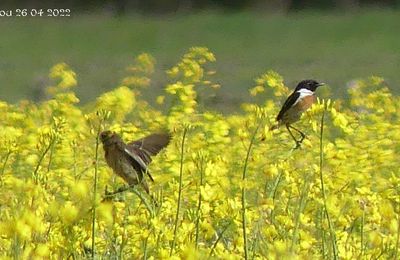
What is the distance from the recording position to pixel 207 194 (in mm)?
4234

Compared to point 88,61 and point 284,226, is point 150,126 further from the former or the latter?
point 88,61

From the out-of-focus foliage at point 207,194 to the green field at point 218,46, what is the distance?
10112 millimetres

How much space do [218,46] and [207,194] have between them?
22989mm

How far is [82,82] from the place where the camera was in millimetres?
19266

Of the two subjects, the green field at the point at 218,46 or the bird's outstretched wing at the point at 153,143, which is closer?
the bird's outstretched wing at the point at 153,143

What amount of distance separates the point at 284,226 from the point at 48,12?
2722cm

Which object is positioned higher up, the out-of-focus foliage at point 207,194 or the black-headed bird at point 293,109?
the black-headed bird at point 293,109

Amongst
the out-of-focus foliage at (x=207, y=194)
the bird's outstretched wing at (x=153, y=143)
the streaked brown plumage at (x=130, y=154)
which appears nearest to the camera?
the out-of-focus foliage at (x=207, y=194)

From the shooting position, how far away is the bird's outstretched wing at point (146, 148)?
5074 millimetres
